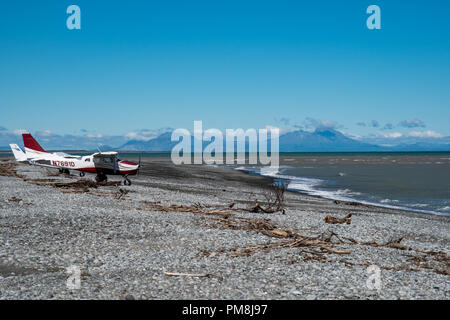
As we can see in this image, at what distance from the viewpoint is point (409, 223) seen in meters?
17.1

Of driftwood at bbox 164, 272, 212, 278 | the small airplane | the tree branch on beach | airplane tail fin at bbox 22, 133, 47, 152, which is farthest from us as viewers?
airplane tail fin at bbox 22, 133, 47, 152

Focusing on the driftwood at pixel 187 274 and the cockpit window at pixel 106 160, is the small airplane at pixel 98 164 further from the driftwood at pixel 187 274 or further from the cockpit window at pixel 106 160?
the driftwood at pixel 187 274

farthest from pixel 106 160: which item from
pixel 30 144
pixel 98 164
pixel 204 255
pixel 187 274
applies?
pixel 187 274

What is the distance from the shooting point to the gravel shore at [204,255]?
7.22 metres

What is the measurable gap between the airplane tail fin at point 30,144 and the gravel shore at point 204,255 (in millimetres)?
21401

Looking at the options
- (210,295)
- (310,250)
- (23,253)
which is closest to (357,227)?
(310,250)

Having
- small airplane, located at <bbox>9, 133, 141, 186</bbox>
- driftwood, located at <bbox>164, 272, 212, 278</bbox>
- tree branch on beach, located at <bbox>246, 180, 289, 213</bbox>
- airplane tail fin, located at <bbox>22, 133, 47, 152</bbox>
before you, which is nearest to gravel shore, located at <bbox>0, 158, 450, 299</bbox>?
driftwood, located at <bbox>164, 272, 212, 278</bbox>

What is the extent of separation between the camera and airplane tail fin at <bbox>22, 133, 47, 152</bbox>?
35938mm

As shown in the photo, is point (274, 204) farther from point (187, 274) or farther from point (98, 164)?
point (98, 164)

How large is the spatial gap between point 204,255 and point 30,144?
32.4 m

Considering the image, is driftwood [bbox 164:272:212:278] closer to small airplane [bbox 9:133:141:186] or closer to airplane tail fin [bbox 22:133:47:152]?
small airplane [bbox 9:133:141:186]

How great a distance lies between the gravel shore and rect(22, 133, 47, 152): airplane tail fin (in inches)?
843

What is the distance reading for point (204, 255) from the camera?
966 cm
